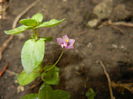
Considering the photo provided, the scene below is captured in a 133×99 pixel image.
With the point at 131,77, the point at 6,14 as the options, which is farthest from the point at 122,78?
the point at 6,14

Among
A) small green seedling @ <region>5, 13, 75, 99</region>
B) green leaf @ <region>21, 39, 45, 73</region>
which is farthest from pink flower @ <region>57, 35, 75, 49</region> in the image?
green leaf @ <region>21, 39, 45, 73</region>

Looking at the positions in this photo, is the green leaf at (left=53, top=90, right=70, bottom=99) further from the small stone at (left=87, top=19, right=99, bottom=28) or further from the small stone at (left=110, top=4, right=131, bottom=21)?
the small stone at (left=110, top=4, right=131, bottom=21)

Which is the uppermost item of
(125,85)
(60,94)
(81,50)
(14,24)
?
(14,24)

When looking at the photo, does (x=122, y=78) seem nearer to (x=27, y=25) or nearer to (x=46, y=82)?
(x=46, y=82)

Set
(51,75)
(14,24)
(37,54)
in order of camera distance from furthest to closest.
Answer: (14,24) → (51,75) → (37,54)

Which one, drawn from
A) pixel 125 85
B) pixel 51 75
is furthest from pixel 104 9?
pixel 51 75

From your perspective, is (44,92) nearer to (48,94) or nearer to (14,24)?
(48,94)

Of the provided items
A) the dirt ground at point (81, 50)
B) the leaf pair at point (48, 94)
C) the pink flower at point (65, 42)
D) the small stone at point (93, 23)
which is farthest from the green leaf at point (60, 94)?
the small stone at point (93, 23)
